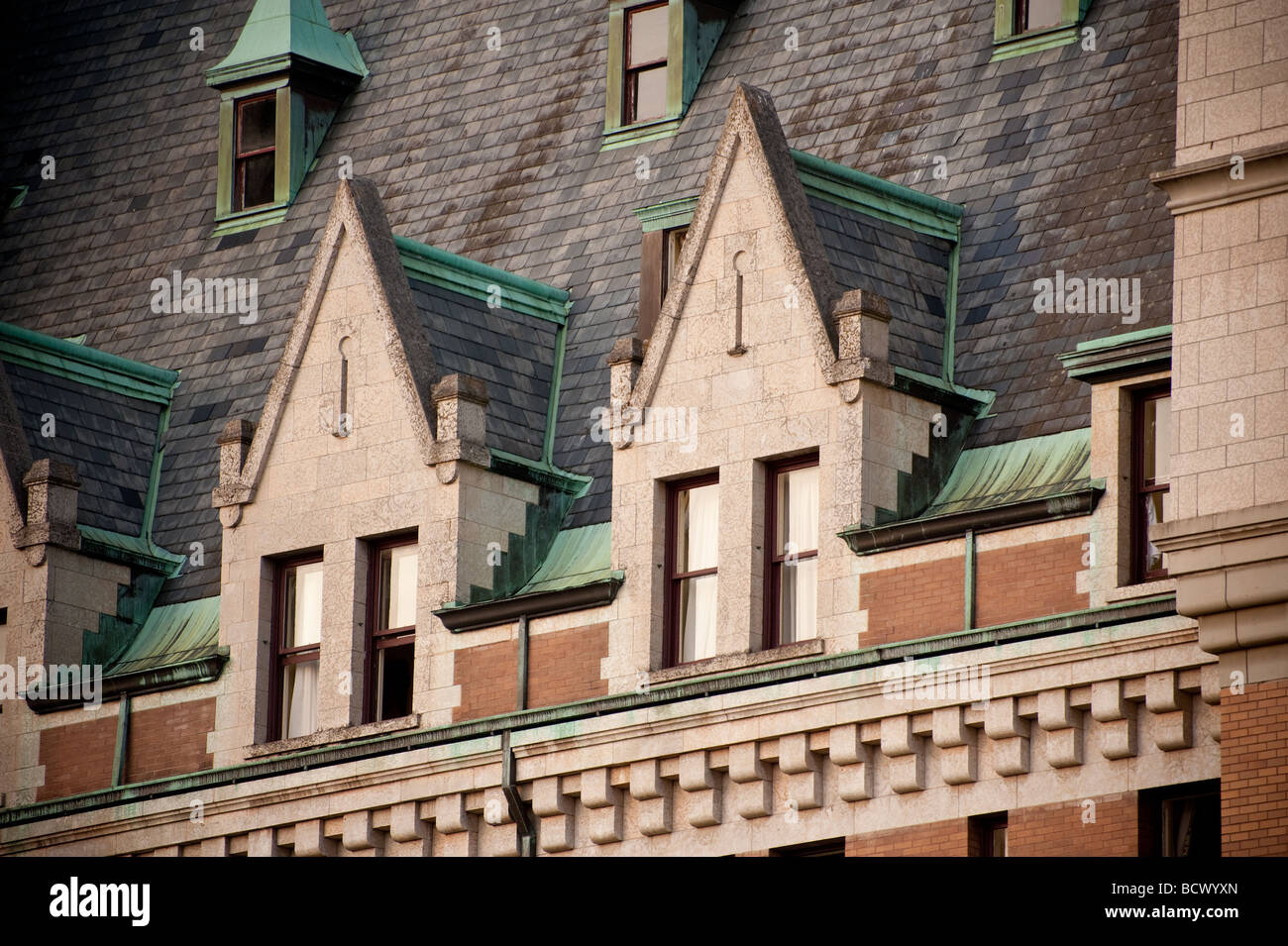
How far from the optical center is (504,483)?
151 feet

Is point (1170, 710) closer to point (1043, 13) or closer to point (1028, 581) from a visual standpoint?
point (1028, 581)

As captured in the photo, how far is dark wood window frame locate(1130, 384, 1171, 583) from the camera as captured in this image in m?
40.3

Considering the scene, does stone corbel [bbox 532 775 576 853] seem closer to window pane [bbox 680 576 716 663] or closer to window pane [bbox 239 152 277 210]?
window pane [bbox 680 576 716 663]

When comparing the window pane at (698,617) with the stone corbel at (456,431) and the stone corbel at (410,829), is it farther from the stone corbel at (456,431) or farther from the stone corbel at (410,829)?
the stone corbel at (410,829)

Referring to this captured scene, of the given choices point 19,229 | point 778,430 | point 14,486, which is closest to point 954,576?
point 778,430

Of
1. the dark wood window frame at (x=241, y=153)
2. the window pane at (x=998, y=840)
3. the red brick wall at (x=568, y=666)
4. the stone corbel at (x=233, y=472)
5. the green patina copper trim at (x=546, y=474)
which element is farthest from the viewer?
the dark wood window frame at (x=241, y=153)

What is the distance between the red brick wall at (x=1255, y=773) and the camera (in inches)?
1448

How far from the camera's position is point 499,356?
155 feet

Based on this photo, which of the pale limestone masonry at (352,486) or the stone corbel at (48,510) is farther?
the stone corbel at (48,510)

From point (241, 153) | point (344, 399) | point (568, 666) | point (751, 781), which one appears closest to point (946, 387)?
point (751, 781)

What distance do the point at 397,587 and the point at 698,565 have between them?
4073 mm

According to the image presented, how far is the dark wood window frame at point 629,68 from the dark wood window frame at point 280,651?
23.7ft

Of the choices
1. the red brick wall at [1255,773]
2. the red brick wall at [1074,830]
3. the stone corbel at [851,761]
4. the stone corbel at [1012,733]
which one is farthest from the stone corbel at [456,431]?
the red brick wall at [1255,773]

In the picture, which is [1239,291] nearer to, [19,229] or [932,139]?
[932,139]
